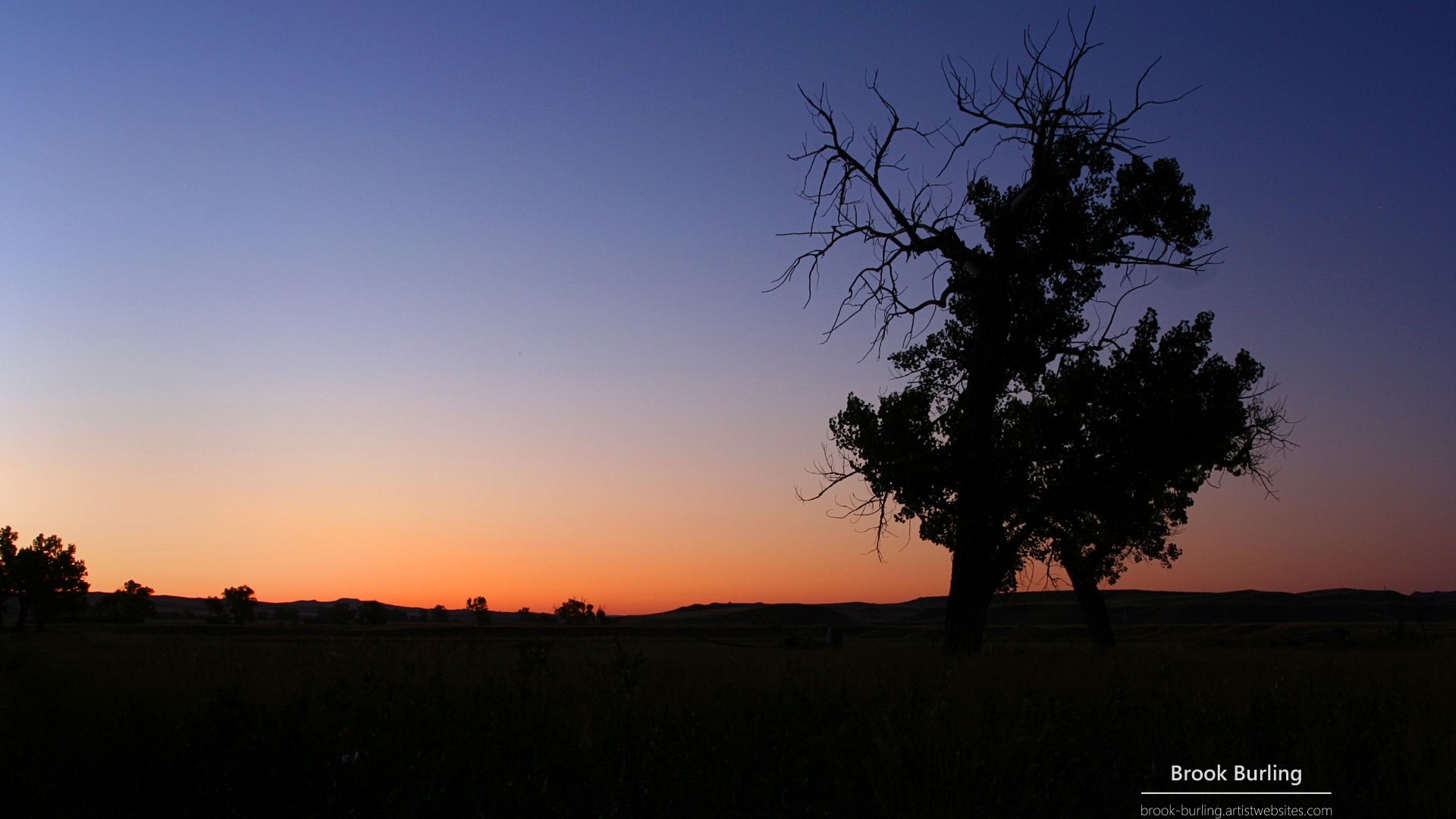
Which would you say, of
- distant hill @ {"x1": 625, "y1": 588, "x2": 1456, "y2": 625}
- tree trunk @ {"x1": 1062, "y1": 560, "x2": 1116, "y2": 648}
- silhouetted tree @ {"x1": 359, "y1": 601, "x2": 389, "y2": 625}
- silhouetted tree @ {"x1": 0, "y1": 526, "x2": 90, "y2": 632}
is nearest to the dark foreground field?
tree trunk @ {"x1": 1062, "y1": 560, "x2": 1116, "y2": 648}

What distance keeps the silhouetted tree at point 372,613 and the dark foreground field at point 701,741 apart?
86840 millimetres

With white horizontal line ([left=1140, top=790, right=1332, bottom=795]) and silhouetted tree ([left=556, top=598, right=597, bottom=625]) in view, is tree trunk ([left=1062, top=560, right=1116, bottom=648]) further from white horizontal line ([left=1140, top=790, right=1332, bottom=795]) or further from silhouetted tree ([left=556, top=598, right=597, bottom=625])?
silhouetted tree ([left=556, top=598, right=597, bottom=625])

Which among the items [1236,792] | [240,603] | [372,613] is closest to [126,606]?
[240,603]

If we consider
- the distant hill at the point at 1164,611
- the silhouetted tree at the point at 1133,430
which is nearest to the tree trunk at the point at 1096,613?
the silhouetted tree at the point at 1133,430

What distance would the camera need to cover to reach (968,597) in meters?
15.9

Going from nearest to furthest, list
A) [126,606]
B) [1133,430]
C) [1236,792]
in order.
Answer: [1236,792]
[1133,430]
[126,606]

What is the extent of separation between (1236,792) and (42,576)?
81.0 m

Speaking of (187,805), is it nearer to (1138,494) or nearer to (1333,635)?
(1138,494)

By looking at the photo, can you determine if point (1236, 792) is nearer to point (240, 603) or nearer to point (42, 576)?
point (42, 576)

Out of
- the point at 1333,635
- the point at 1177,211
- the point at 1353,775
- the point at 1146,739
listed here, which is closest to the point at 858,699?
the point at 1146,739

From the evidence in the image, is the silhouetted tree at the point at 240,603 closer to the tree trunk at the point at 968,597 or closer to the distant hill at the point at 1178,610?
the distant hill at the point at 1178,610

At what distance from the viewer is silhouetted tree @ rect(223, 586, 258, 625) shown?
9712 cm

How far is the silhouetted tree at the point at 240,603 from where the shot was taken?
97.1 metres

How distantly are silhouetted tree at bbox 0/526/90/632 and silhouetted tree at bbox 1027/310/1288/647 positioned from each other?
73542 mm
